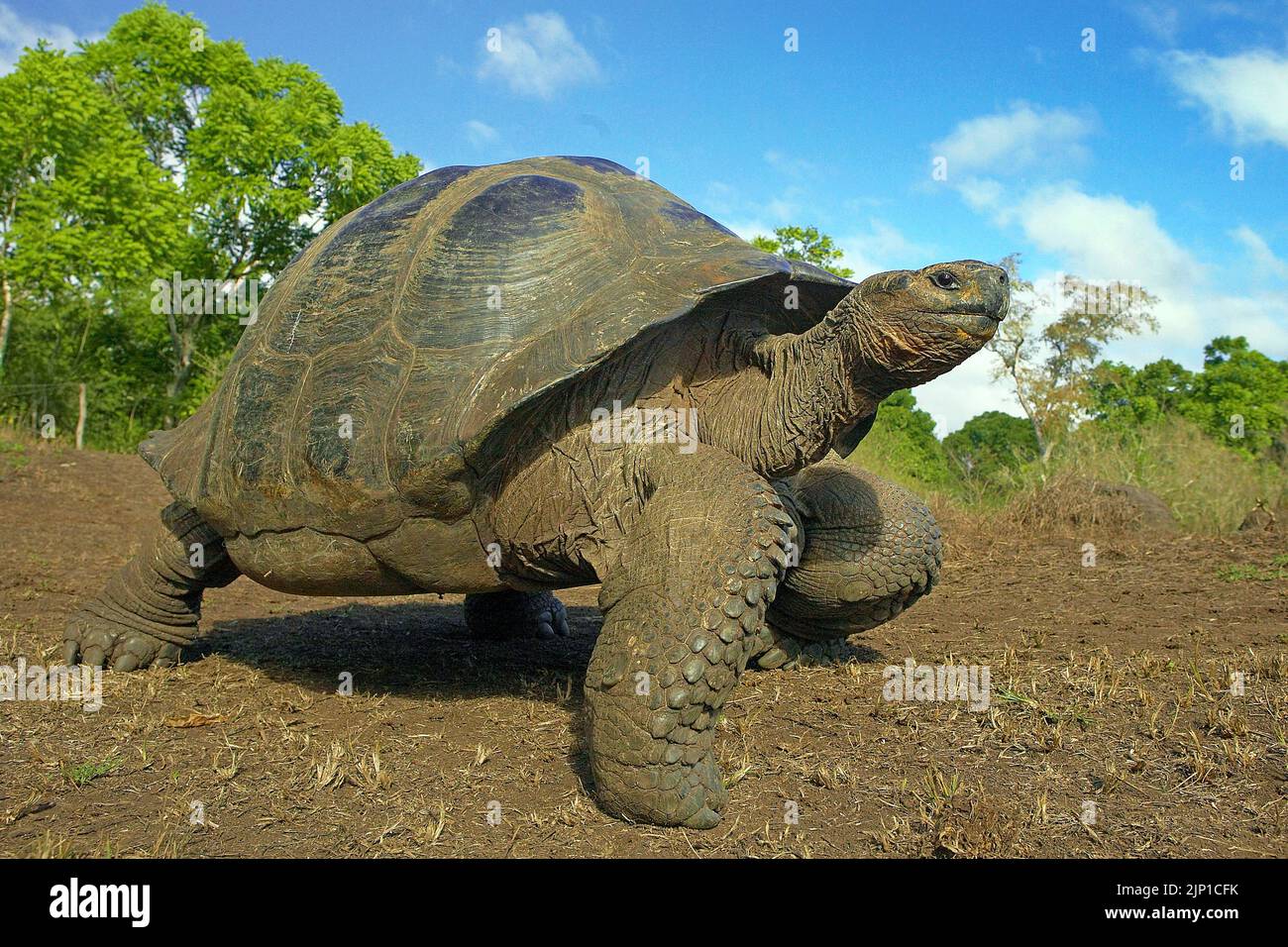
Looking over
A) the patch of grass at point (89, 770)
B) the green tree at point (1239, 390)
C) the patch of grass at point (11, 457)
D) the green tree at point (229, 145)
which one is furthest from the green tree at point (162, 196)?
the green tree at point (1239, 390)

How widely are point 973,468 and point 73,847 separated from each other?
1431 cm

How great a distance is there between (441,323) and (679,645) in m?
1.70

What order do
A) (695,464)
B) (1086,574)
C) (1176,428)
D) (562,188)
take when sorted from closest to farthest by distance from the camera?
(695,464), (562,188), (1086,574), (1176,428)

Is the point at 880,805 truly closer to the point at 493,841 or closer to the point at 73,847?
the point at 493,841

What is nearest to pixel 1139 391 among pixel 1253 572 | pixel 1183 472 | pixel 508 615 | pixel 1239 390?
pixel 1239 390

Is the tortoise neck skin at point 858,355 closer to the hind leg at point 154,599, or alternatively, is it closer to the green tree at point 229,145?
the hind leg at point 154,599

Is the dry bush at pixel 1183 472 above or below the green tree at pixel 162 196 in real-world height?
below

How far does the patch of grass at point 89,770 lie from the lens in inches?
138

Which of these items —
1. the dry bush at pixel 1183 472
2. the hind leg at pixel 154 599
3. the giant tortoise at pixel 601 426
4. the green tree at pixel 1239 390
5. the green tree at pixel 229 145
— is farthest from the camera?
the green tree at pixel 1239 390

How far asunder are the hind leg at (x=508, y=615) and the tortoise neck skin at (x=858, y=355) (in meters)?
2.91
